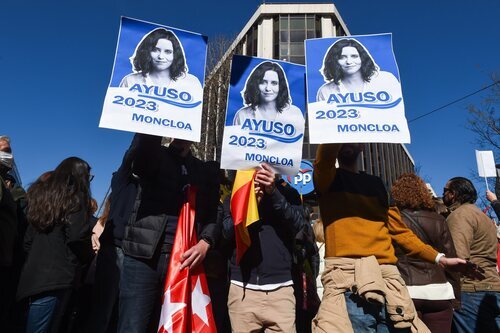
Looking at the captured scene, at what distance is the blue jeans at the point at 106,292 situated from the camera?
243 cm

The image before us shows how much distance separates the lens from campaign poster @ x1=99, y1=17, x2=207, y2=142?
2.31 m

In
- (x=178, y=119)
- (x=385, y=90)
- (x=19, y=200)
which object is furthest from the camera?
(x=19, y=200)

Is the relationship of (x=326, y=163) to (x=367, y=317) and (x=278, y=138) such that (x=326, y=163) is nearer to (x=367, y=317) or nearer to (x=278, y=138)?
(x=278, y=138)

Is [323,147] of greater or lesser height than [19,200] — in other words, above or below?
above

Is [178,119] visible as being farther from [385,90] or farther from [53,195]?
[385,90]

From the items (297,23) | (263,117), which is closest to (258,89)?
(263,117)

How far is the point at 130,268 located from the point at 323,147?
4.84 ft

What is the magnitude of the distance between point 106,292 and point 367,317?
1.69 m

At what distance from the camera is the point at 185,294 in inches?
92.4

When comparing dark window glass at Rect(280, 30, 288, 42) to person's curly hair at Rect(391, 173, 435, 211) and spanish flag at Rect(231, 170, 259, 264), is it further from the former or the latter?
spanish flag at Rect(231, 170, 259, 264)

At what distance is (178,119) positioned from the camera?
2432 mm

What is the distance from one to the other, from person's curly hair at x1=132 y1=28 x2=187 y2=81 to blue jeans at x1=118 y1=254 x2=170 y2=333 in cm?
124

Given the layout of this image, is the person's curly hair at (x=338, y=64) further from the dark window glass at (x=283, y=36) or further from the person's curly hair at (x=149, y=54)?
the dark window glass at (x=283, y=36)

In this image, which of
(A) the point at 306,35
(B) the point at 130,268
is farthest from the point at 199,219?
(A) the point at 306,35
